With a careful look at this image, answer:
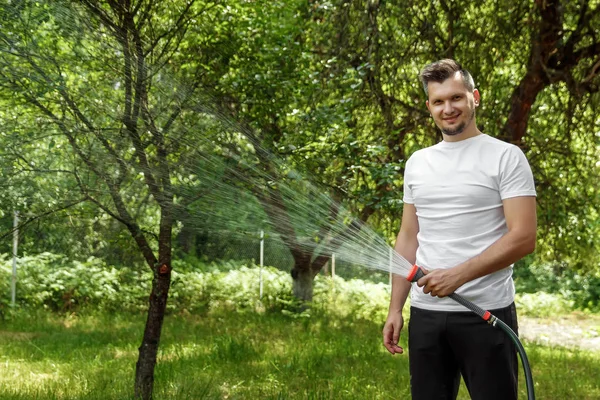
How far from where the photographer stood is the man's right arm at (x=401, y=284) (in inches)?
105

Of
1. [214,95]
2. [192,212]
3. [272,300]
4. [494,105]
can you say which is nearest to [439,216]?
[192,212]

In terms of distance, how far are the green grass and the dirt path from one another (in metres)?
2.04

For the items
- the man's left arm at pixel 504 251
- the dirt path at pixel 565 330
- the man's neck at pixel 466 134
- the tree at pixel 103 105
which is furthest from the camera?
the dirt path at pixel 565 330

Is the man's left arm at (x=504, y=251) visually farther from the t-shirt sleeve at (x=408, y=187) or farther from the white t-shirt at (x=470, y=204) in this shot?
the t-shirt sleeve at (x=408, y=187)

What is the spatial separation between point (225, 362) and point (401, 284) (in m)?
3.45

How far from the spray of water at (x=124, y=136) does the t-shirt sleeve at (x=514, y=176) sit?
137cm

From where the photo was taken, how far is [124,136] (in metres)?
3.89

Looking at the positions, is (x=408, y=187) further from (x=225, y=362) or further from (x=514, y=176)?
(x=225, y=362)

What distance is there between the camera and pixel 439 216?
8.05ft

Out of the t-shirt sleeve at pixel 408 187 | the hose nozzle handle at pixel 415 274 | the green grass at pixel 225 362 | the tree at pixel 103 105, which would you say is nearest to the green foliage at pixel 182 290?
the green grass at pixel 225 362

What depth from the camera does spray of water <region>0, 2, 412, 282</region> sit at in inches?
147

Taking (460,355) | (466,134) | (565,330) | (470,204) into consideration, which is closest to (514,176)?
(470,204)

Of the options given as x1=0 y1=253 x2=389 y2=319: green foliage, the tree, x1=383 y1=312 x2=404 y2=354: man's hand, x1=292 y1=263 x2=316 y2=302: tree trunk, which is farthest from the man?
x1=292 y1=263 x2=316 y2=302: tree trunk

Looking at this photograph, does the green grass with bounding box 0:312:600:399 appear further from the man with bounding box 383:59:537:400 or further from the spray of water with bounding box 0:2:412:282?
the man with bounding box 383:59:537:400
